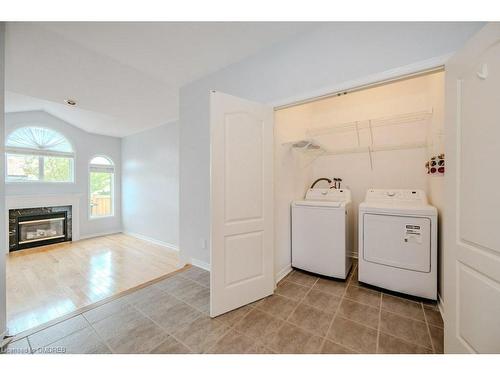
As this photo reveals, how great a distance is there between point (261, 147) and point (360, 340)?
1747 millimetres

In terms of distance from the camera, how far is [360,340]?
54.9 inches

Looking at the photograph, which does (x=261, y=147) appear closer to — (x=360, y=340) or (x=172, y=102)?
(x=360, y=340)

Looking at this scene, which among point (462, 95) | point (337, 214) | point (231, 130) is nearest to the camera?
point (462, 95)

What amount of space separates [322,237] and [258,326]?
1.23m

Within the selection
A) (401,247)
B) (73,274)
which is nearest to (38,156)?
(73,274)

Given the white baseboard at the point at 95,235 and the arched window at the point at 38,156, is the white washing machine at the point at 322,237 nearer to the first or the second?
the white baseboard at the point at 95,235

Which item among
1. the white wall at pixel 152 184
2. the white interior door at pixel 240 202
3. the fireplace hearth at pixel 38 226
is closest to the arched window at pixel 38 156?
the fireplace hearth at pixel 38 226

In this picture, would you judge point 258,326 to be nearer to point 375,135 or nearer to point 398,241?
point 398,241

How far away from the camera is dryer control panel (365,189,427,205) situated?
7.14 feet

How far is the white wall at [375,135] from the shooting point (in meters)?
2.36

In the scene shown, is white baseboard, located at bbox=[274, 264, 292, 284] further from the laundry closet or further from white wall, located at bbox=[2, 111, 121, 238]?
white wall, located at bbox=[2, 111, 121, 238]

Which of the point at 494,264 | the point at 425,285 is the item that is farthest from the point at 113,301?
the point at 425,285

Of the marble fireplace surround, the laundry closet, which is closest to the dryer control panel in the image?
the laundry closet
